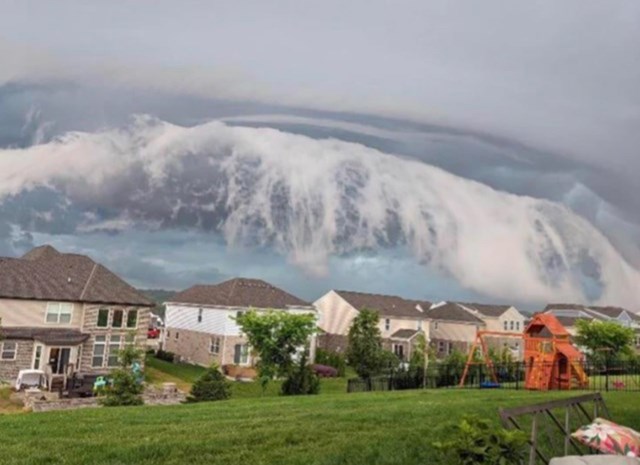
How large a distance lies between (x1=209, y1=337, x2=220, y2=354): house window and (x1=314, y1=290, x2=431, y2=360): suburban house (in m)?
14.1

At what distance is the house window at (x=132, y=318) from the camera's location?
38438 millimetres

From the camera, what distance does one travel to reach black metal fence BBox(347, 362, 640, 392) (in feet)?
82.2

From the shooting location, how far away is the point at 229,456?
25.0 ft

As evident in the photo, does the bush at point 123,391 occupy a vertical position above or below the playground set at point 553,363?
below

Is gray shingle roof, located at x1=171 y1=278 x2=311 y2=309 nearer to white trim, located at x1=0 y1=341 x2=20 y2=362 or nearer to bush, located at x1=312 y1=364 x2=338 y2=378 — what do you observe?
bush, located at x1=312 y1=364 x2=338 y2=378

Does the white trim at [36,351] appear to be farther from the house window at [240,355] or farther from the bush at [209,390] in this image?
the house window at [240,355]

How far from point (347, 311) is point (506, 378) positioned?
27533 mm

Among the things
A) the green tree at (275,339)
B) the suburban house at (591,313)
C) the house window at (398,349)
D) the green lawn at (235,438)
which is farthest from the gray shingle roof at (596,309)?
the green lawn at (235,438)

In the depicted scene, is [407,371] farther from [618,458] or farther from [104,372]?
[618,458]

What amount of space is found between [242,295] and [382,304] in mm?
17809

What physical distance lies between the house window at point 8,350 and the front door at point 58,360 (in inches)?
75.4

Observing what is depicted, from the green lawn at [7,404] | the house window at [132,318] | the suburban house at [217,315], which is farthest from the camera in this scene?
the suburban house at [217,315]

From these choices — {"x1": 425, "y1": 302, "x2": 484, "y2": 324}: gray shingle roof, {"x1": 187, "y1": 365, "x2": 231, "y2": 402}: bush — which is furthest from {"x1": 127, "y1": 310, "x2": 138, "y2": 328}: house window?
{"x1": 425, "y1": 302, "x2": 484, "y2": 324}: gray shingle roof

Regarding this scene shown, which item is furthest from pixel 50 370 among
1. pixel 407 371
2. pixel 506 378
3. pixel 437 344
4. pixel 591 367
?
pixel 437 344
